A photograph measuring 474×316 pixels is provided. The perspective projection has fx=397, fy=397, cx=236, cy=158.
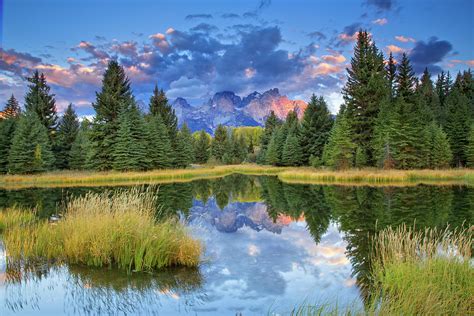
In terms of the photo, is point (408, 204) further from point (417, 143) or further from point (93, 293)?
point (417, 143)

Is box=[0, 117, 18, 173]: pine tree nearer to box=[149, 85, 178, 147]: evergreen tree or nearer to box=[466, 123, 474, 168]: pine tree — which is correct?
box=[149, 85, 178, 147]: evergreen tree

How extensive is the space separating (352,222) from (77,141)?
43036 millimetres

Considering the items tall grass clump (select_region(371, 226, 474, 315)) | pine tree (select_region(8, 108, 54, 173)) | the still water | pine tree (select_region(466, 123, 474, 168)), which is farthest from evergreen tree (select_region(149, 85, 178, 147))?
tall grass clump (select_region(371, 226, 474, 315))

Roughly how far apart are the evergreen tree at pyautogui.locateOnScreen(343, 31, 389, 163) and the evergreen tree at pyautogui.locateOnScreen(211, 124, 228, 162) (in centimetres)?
4161

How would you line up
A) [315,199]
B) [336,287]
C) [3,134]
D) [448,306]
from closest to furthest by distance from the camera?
[448,306]
[336,287]
[315,199]
[3,134]

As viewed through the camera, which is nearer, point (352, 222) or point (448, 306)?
point (448, 306)

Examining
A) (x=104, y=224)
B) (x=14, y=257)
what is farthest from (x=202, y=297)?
(x=14, y=257)

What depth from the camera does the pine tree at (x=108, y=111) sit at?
1656 inches

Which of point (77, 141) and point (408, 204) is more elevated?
point (77, 141)

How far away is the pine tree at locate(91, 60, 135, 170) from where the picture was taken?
42.1 meters

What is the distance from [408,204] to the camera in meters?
18.6

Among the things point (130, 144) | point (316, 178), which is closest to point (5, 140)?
point (130, 144)

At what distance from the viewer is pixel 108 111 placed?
42.6m

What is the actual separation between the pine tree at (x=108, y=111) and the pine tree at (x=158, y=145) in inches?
153
